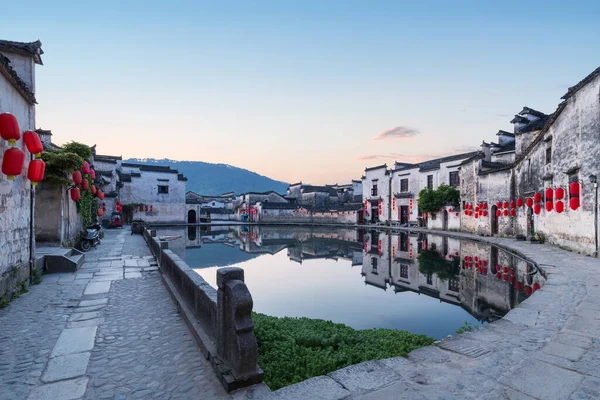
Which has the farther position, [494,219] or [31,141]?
[494,219]

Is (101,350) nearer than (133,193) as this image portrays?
Yes

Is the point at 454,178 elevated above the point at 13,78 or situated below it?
below

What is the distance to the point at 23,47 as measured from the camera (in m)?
7.59

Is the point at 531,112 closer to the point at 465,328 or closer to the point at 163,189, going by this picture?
the point at 465,328

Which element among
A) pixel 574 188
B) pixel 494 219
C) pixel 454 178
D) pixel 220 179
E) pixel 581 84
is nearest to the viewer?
pixel 574 188

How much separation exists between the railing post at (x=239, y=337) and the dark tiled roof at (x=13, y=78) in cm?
599

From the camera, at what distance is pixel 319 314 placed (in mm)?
6703

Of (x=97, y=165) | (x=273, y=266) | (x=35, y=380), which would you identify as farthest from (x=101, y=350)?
(x=97, y=165)

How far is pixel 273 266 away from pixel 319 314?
600 centimetres

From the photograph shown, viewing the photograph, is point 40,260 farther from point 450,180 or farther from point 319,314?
point 450,180

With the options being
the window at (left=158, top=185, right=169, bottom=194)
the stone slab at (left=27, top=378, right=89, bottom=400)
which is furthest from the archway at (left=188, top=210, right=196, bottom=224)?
the stone slab at (left=27, top=378, right=89, bottom=400)

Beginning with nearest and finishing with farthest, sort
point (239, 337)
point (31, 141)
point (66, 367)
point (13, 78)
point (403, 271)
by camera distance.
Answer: point (239, 337) < point (66, 367) < point (13, 78) < point (31, 141) < point (403, 271)

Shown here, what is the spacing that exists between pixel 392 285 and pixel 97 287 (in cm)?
745

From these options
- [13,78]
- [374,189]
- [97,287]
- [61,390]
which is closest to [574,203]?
[61,390]
